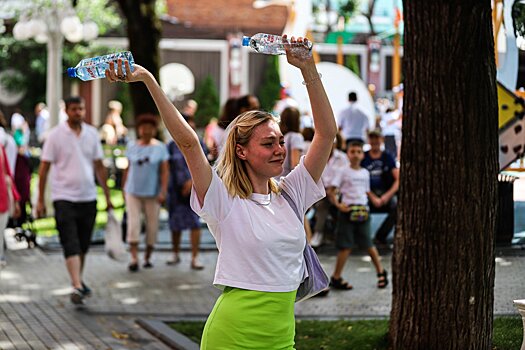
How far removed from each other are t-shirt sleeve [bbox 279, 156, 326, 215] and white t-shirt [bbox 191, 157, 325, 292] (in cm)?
17

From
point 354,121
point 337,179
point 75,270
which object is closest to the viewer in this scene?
point 75,270

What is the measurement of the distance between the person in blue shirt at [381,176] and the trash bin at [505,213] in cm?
461

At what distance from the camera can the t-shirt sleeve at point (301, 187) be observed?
4.66 metres

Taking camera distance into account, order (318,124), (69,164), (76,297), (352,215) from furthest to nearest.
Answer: (352,215)
(69,164)
(76,297)
(318,124)

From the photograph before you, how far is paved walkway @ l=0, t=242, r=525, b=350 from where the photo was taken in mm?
8148

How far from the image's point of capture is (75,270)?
32.8ft

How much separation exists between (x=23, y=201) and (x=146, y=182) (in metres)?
1.56

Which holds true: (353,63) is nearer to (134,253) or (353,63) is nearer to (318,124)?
(134,253)

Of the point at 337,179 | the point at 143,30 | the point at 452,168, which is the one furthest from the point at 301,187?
the point at 143,30

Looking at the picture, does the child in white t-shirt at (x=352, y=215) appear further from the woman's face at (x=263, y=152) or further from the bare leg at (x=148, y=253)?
the woman's face at (x=263, y=152)

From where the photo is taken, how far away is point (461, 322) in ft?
21.6

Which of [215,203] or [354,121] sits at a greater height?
[215,203]

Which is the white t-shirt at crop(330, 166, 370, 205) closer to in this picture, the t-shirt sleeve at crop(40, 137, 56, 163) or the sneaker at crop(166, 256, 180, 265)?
the sneaker at crop(166, 256, 180, 265)

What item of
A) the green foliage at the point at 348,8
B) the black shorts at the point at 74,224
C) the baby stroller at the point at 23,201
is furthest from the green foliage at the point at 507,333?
the green foliage at the point at 348,8
